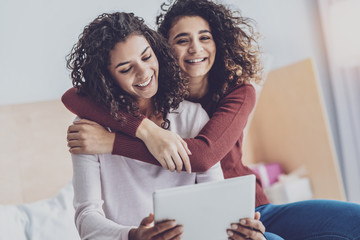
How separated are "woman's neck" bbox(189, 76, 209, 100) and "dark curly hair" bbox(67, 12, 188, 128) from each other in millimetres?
145

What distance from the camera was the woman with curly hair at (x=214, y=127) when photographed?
3.61 ft

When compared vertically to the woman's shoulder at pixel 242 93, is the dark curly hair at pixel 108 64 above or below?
above

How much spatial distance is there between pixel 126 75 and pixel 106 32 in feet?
0.40

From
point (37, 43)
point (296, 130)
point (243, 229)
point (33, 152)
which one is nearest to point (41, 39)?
point (37, 43)

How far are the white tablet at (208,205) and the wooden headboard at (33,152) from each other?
1.04 m

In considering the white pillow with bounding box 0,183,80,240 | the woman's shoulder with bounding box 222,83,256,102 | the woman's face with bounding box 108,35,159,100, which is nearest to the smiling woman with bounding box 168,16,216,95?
the woman's shoulder with bounding box 222,83,256,102

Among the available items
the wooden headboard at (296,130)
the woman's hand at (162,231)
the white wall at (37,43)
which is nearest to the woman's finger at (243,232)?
the woman's hand at (162,231)

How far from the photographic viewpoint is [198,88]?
4.67 feet

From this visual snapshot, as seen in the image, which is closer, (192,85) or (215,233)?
(215,233)

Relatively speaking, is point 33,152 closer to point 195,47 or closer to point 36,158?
point 36,158

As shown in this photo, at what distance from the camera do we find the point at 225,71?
1389 millimetres

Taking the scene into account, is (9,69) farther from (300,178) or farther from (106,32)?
(300,178)

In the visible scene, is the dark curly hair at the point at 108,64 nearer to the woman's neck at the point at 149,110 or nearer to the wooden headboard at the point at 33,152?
the woman's neck at the point at 149,110

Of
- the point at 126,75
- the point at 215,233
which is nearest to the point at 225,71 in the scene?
the point at 126,75
